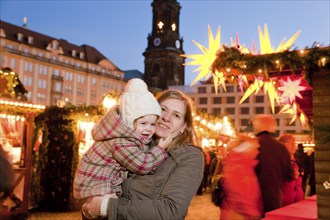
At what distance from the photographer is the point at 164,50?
77375mm

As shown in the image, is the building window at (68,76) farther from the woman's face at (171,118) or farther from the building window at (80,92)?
the woman's face at (171,118)

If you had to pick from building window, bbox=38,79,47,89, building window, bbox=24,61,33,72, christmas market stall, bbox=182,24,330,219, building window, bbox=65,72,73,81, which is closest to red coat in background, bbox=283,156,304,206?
christmas market stall, bbox=182,24,330,219

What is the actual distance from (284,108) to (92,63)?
69.8 meters

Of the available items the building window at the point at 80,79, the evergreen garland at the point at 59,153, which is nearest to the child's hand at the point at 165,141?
the evergreen garland at the point at 59,153

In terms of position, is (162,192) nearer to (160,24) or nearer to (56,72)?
(56,72)

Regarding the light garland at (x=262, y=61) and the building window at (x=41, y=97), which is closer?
the light garland at (x=262, y=61)

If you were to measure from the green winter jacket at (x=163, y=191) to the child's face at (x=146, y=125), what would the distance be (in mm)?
192

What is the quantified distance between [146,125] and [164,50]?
75958 millimetres

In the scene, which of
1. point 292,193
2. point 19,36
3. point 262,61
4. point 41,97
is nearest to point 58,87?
point 41,97

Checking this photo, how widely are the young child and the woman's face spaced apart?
0.48 ft

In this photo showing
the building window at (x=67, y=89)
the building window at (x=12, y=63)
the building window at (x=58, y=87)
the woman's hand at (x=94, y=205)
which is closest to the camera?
the woman's hand at (x=94, y=205)

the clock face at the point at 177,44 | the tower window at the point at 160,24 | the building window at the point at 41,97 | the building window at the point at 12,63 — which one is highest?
the tower window at the point at 160,24

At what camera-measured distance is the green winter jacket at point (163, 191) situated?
199 centimetres

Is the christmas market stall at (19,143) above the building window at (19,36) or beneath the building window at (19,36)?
beneath
